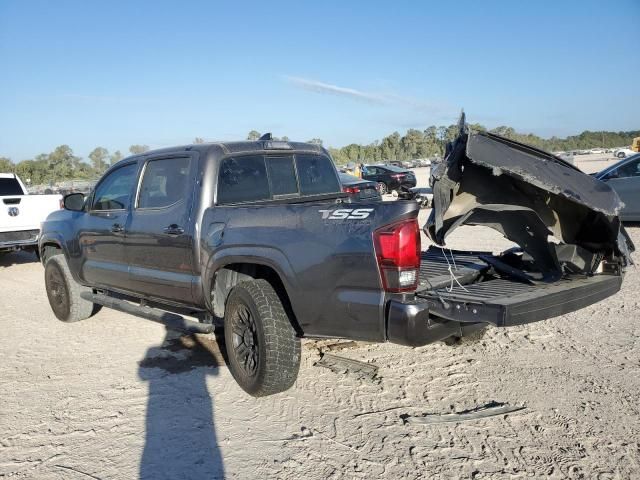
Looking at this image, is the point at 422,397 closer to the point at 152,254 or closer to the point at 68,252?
the point at 152,254

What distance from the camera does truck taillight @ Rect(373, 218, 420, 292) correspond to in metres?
3.05

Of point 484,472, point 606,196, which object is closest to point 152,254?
point 484,472

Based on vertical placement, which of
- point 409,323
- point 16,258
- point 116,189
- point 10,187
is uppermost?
point 10,187

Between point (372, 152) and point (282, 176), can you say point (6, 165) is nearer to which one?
point (282, 176)

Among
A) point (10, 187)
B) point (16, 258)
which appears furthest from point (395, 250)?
point (16, 258)

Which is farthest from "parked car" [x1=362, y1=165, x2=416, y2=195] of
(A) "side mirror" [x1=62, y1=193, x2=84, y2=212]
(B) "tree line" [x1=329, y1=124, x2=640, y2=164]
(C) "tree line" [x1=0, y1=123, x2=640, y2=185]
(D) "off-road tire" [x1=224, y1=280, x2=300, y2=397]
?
(B) "tree line" [x1=329, y1=124, x2=640, y2=164]

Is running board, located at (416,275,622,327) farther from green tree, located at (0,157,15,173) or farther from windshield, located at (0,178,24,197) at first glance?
green tree, located at (0,157,15,173)

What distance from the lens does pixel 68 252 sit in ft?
19.2

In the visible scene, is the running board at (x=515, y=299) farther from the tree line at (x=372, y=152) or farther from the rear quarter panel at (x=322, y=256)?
the tree line at (x=372, y=152)

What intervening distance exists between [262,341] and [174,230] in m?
1.31

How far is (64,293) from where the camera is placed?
20.0ft

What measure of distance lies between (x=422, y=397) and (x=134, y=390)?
232 cm

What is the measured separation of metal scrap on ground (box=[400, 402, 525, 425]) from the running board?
2.36 ft

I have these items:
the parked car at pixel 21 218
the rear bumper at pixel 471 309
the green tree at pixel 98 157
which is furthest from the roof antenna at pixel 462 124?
the green tree at pixel 98 157
